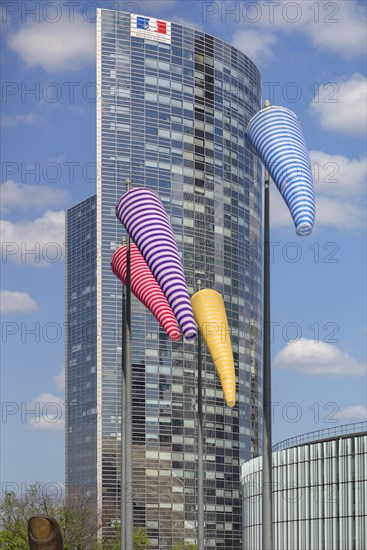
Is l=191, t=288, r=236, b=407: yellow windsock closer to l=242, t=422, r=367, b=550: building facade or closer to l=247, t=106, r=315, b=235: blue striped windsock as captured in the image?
l=247, t=106, r=315, b=235: blue striped windsock

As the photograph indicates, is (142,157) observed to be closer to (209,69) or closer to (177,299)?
(209,69)

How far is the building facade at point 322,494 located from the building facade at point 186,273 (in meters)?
65.6

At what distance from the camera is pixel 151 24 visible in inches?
6407

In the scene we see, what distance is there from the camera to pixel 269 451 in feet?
80.1

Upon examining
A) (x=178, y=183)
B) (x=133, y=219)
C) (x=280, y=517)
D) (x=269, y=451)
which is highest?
(x=178, y=183)

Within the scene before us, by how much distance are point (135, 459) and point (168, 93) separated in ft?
163

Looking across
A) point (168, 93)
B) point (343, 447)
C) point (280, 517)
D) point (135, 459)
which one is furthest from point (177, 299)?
point (168, 93)

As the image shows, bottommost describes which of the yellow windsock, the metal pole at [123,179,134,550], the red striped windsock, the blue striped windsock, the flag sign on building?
the metal pole at [123,179,134,550]

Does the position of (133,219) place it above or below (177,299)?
above

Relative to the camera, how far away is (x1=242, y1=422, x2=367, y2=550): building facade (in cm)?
7569

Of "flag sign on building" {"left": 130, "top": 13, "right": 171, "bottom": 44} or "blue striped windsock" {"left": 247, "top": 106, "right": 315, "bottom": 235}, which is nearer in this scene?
"blue striped windsock" {"left": 247, "top": 106, "right": 315, "bottom": 235}

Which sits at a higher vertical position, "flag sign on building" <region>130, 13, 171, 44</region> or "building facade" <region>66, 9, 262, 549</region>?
"flag sign on building" <region>130, 13, 171, 44</region>

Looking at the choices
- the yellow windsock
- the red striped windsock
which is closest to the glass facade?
the yellow windsock

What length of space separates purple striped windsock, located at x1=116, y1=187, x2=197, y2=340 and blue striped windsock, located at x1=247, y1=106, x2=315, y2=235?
11.6 ft
